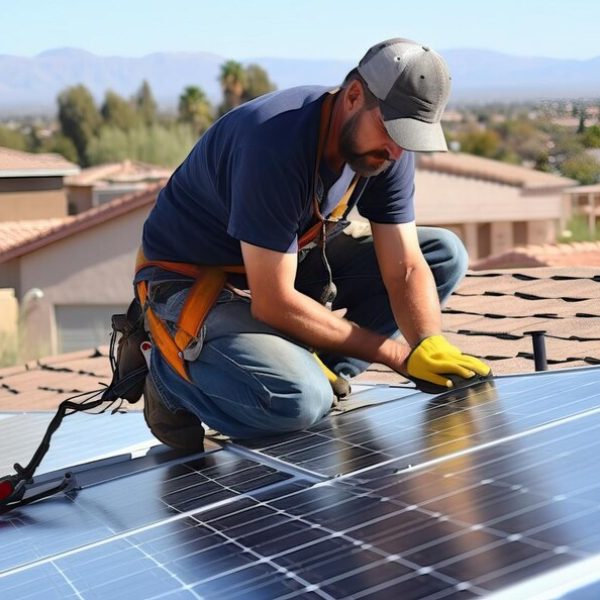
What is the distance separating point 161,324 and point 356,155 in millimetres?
864

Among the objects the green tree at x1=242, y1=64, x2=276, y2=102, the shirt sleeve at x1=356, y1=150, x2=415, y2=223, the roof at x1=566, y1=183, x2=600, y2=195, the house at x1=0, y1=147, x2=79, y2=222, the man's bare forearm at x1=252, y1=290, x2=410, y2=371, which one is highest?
the green tree at x1=242, y1=64, x2=276, y2=102

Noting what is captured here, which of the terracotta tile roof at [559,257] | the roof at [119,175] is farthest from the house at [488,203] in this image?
the terracotta tile roof at [559,257]

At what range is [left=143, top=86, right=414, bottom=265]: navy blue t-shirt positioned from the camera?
3.45 meters

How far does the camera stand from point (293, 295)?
3590mm

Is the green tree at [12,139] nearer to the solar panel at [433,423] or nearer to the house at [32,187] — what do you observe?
the house at [32,187]

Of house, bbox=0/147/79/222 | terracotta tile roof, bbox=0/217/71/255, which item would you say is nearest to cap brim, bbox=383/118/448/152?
terracotta tile roof, bbox=0/217/71/255

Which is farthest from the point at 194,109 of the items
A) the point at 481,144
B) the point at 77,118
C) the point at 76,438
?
the point at 76,438

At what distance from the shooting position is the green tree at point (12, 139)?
8038 cm

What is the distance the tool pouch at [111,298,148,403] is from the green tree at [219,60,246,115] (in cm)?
6919

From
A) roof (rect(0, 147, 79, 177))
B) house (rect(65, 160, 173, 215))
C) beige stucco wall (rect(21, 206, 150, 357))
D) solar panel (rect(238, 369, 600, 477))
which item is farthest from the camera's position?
house (rect(65, 160, 173, 215))

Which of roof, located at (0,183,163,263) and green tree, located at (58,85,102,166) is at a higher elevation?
green tree, located at (58,85,102,166)

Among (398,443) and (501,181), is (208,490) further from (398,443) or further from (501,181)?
(501,181)

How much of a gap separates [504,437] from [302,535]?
0.63 m

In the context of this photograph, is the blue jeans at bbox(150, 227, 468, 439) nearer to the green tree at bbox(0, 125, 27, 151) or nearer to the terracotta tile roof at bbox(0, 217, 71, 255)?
the terracotta tile roof at bbox(0, 217, 71, 255)
